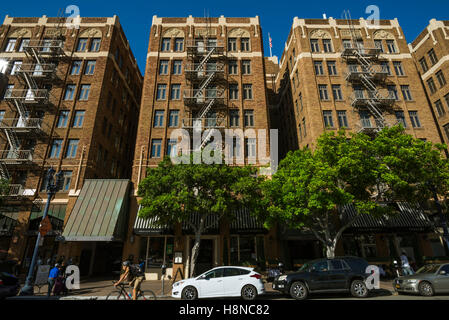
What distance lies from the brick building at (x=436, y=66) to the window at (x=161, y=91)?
105ft

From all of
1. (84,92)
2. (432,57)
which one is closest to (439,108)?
(432,57)

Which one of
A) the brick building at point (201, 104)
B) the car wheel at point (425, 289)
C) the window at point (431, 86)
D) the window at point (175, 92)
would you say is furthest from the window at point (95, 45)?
the window at point (431, 86)

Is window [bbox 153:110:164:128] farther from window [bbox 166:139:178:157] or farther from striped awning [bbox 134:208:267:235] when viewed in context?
striped awning [bbox 134:208:267:235]

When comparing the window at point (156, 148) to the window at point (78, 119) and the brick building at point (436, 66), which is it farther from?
the brick building at point (436, 66)

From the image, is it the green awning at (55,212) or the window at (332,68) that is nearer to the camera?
the green awning at (55,212)

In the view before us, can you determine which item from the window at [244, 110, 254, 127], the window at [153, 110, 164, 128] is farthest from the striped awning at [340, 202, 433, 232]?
the window at [153, 110, 164, 128]

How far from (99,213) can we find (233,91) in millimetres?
18131

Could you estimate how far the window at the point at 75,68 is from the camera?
28172mm

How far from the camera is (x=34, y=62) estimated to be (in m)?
28.2

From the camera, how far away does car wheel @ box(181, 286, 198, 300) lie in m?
11.7

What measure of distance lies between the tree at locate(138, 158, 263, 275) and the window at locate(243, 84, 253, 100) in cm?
1221

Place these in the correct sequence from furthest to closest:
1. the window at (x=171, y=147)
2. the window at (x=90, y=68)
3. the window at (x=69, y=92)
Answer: the window at (x=90, y=68), the window at (x=69, y=92), the window at (x=171, y=147)
